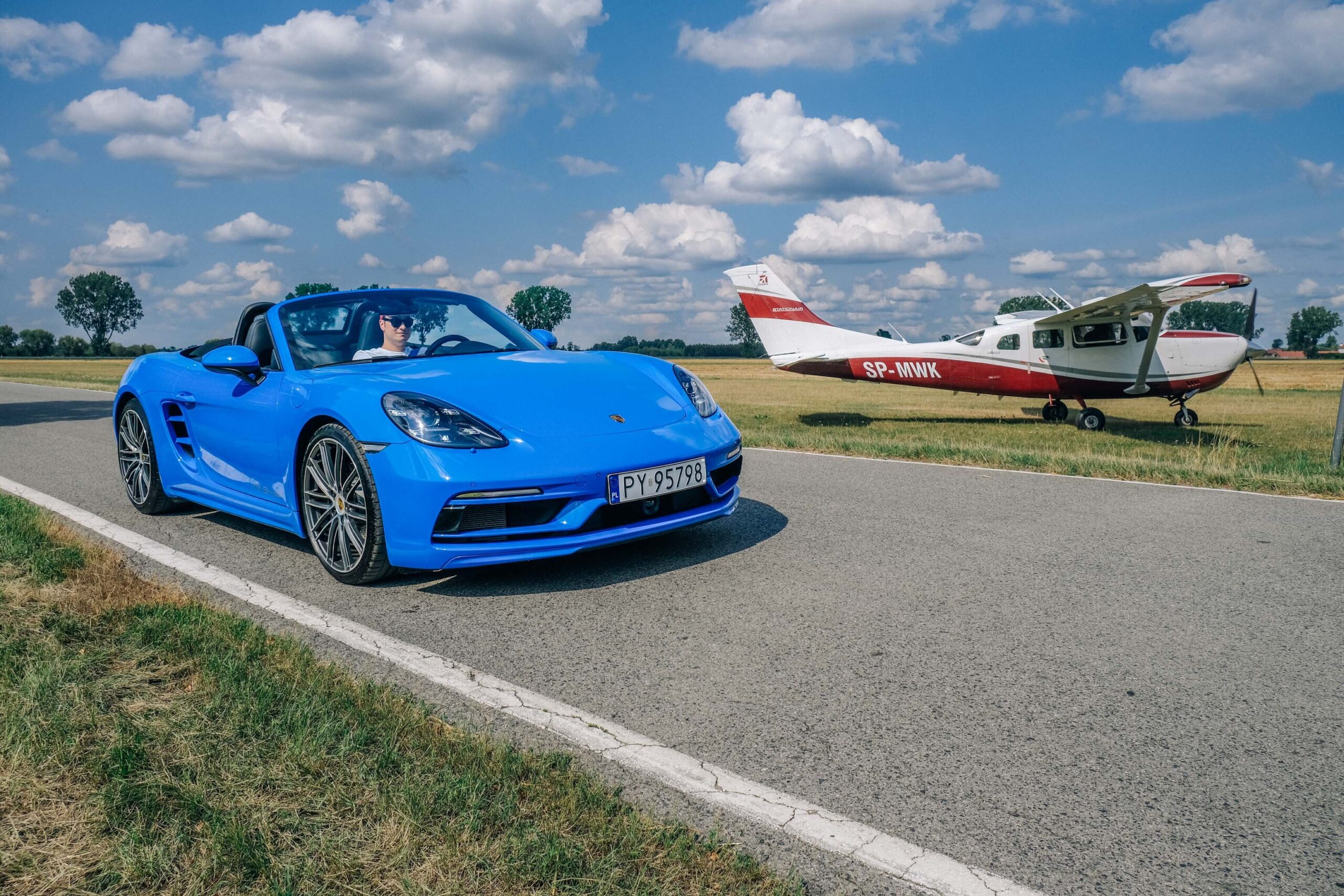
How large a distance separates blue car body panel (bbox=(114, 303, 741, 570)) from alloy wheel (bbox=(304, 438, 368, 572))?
0.42 feet

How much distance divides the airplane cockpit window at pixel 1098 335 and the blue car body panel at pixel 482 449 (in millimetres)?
13887

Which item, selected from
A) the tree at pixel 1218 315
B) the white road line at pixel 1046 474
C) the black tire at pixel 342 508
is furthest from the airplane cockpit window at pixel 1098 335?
the tree at pixel 1218 315

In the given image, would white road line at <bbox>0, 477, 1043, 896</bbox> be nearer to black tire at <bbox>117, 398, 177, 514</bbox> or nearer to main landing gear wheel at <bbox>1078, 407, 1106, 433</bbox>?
black tire at <bbox>117, 398, 177, 514</bbox>

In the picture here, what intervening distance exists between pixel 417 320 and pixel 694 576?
225cm

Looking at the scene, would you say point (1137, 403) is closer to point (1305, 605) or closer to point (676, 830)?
point (1305, 605)

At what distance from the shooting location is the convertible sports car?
387 cm

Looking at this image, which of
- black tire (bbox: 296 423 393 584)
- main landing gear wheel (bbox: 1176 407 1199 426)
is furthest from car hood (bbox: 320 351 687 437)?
main landing gear wheel (bbox: 1176 407 1199 426)

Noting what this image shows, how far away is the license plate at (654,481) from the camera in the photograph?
3.97 meters

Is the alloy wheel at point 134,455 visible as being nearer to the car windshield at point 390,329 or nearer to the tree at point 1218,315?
the car windshield at point 390,329

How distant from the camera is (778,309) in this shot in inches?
750

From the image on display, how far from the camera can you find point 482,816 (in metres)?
2.01

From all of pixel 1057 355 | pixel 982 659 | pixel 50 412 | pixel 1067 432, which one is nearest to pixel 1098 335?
pixel 1057 355

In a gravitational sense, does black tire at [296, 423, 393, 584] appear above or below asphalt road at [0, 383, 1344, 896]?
above

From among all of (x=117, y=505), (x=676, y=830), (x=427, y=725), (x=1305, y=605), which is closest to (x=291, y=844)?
(x=427, y=725)
